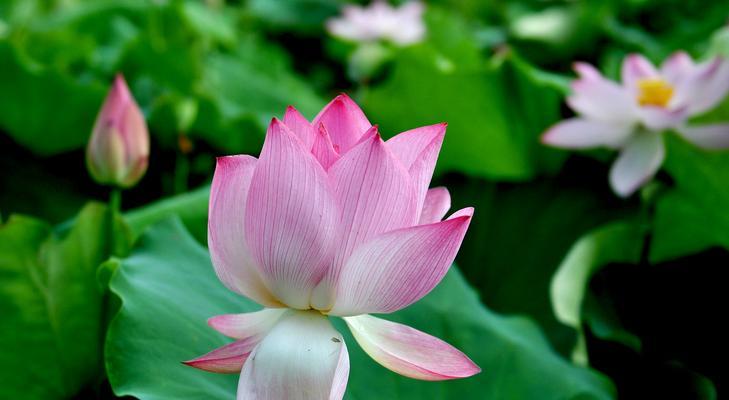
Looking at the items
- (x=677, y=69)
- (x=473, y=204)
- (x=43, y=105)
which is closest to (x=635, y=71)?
(x=677, y=69)

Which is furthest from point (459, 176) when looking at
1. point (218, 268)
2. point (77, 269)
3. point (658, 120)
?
point (218, 268)

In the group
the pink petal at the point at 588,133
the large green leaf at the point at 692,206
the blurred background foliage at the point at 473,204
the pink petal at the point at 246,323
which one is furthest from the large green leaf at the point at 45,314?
the large green leaf at the point at 692,206

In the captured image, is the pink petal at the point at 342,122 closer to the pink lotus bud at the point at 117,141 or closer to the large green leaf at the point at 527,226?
the pink lotus bud at the point at 117,141

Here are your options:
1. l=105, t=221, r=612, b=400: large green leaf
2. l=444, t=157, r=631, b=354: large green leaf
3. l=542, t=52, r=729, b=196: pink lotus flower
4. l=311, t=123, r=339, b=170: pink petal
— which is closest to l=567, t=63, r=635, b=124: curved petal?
l=542, t=52, r=729, b=196: pink lotus flower

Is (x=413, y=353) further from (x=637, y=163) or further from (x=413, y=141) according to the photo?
(x=637, y=163)

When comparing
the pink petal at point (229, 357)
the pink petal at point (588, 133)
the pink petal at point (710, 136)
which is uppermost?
the pink petal at point (710, 136)

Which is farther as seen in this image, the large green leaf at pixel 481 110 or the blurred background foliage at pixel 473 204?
the large green leaf at pixel 481 110

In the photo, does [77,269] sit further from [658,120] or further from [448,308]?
[658,120]

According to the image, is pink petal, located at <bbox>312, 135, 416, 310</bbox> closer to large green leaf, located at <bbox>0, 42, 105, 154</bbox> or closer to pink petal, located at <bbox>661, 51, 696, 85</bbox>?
pink petal, located at <bbox>661, 51, 696, 85</bbox>
